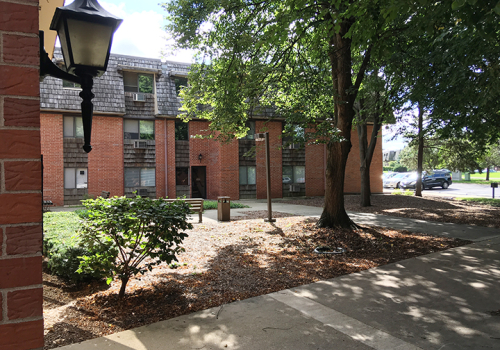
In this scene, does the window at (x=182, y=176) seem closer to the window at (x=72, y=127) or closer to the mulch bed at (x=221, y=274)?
the window at (x=72, y=127)

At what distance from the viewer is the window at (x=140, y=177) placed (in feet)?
71.8

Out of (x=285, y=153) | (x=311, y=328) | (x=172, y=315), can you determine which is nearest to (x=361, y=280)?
(x=311, y=328)

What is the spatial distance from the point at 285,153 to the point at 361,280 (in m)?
20.4

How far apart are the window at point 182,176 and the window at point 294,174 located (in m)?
7.49

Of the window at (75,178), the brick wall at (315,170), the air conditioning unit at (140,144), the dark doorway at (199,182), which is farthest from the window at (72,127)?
the brick wall at (315,170)

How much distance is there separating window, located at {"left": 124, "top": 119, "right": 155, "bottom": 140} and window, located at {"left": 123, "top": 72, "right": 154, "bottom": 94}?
2.20 meters

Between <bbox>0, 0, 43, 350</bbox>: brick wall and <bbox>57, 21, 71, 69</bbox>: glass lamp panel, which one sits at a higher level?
<bbox>57, 21, 71, 69</bbox>: glass lamp panel

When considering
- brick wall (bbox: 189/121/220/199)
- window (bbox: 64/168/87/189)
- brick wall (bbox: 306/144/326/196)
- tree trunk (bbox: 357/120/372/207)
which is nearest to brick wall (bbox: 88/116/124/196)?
window (bbox: 64/168/87/189)

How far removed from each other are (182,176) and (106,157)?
200 inches

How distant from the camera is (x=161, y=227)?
14.9 ft

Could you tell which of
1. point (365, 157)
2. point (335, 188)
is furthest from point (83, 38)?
point (365, 157)

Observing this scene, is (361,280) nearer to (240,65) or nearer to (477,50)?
(477,50)

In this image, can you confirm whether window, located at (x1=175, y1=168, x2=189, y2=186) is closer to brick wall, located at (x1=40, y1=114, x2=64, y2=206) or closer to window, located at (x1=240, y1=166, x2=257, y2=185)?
window, located at (x1=240, y1=166, x2=257, y2=185)

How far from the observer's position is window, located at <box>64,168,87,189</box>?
20.3 metres
